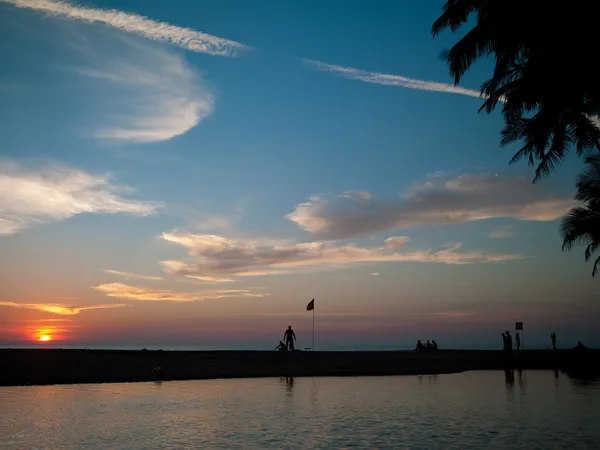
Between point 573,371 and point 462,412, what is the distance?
85.4 feet

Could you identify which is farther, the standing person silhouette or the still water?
the standing person silhouette

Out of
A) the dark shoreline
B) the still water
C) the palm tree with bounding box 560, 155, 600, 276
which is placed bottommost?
the still water

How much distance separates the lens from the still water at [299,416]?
53.7 ft

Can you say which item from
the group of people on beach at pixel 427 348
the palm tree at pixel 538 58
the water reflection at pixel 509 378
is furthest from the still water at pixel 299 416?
the group of people on beach at pixel 427 348

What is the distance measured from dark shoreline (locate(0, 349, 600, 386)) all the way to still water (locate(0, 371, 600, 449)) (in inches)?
120

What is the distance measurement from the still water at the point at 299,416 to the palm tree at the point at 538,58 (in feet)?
36.1

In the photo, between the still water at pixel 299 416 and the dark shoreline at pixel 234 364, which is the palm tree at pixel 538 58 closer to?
the still water at pixel 299 416

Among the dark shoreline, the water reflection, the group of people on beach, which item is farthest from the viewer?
the group of people on beach

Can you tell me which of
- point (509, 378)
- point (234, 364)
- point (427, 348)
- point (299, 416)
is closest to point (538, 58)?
point (299, 416)

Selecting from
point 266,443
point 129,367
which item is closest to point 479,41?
point 266,443

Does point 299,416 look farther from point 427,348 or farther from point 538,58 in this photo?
point 427,348

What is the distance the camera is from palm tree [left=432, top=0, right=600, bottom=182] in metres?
19.1

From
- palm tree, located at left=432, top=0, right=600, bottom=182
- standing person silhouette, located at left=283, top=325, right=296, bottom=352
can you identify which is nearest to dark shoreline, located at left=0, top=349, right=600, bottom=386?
standing person silhouette, located at left=283, top=325, right=296, bottom=352

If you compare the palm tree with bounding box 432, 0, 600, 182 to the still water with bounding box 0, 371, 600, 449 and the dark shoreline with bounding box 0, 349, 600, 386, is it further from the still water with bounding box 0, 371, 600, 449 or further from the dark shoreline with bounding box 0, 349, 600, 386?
the dark shoreline with bounding box 0, 349, 600, 386
